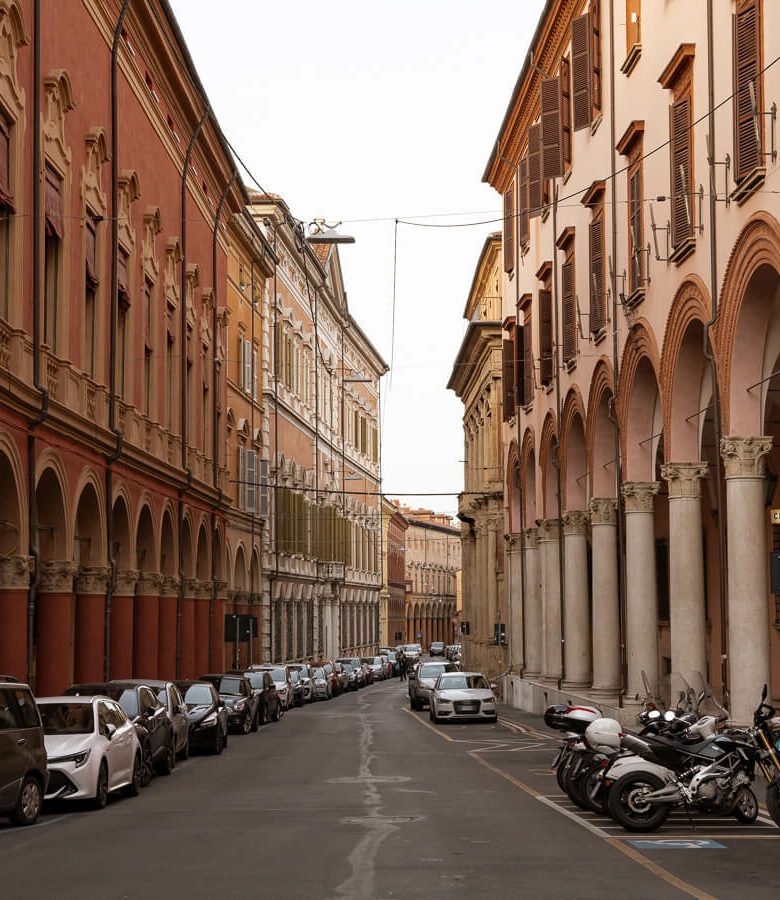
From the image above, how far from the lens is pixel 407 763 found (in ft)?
79.2

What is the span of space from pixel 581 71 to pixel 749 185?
13.0 m

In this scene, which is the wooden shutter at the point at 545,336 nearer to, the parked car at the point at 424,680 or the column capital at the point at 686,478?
the parked car at the point at 424,680

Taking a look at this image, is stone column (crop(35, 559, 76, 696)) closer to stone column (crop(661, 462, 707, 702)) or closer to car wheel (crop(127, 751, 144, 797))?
car wheel (crop(127, 751, 144, 797))

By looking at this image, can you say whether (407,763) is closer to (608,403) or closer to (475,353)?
(608,403)

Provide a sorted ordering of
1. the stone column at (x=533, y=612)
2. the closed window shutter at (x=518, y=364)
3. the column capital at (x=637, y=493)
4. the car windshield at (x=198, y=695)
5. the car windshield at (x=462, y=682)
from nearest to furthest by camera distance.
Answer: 1. the car windshield at (x=198, y=695)
2. the column capital at (x=637, y=493)
3. the car windshield at (x=462, y=682)
4. the closed window shutter at (x=518, y=364)
5. the stone column at (x=533, y=612)

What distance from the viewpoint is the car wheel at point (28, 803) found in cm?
1534

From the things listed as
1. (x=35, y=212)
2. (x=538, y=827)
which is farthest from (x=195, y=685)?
(x=538, y=827)

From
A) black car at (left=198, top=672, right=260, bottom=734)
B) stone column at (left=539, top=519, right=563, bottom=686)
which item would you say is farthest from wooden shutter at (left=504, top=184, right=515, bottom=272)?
black car at (left=198, top=672, right=260, bottom=734)

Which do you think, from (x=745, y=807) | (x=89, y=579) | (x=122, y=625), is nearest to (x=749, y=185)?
(x=745, y=807)

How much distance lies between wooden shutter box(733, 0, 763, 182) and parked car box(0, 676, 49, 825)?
11.2 metres

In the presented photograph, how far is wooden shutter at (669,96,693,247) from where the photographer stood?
22.5m

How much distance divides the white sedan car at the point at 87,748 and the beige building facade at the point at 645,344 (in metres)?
6.90

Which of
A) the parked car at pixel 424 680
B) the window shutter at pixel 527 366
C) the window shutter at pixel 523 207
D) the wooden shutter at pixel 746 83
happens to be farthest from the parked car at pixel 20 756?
the parked car at pixel 424 680

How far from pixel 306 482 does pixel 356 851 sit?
57.9 m
